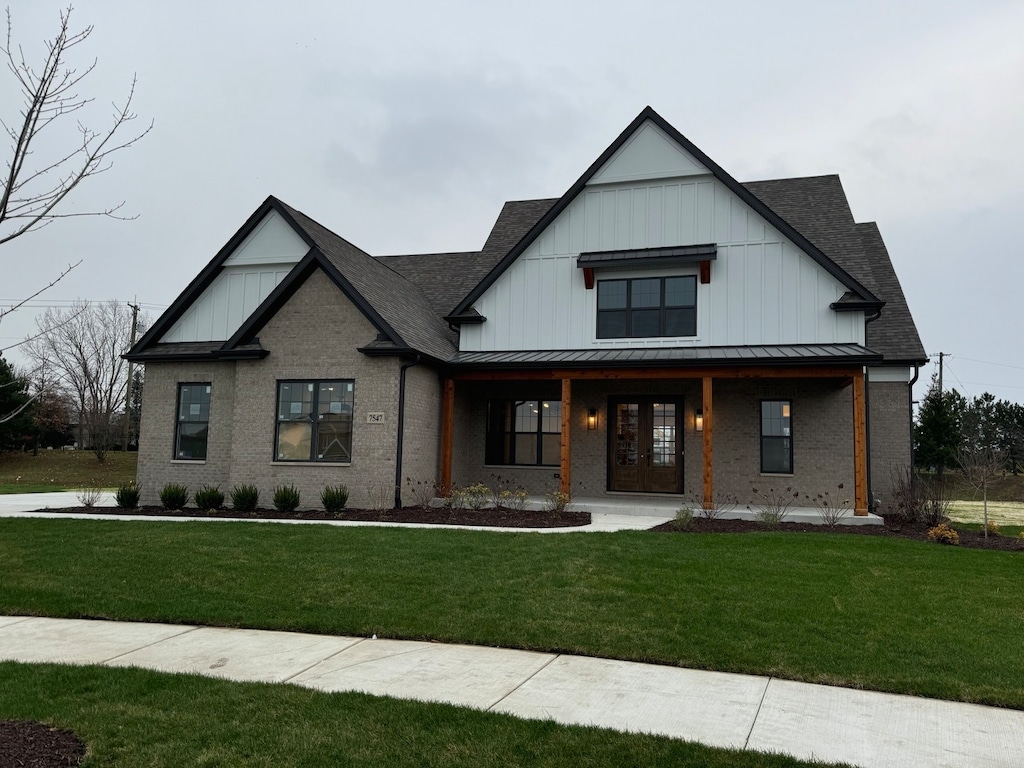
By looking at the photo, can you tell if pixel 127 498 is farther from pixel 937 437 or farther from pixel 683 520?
pixel 937 437

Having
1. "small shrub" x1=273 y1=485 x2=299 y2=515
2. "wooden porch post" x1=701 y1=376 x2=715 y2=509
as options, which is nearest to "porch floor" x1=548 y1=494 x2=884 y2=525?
"wooden porch post" x1=701 y1=376 x2=715 y2=509

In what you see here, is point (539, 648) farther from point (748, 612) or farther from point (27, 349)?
point (27, 349)

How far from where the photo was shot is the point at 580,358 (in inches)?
660

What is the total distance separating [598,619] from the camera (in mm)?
7434

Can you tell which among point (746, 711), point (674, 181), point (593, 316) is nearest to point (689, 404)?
point (593, 316)

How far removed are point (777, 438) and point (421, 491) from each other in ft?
26.6

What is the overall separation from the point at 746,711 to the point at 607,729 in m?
1.11

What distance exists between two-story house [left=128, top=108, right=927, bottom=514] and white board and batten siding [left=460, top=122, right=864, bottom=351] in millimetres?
45

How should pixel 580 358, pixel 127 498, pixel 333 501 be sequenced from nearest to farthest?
pixel 333 501 < pixel 127 498 < pixel 580 358

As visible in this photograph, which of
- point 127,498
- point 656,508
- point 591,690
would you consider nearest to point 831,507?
point 656,508

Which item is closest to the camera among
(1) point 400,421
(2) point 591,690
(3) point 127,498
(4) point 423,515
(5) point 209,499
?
(2) point 591,690

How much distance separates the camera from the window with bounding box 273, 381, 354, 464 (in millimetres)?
16172

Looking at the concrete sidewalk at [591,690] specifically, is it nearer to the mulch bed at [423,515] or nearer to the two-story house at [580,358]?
the mulch bed at [423,515]

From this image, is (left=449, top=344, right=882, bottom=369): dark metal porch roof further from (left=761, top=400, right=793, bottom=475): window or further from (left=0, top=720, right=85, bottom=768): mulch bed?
(left=0, top=720, right=85, bottom=768): mulch bed
